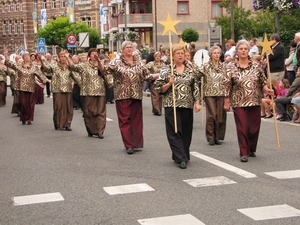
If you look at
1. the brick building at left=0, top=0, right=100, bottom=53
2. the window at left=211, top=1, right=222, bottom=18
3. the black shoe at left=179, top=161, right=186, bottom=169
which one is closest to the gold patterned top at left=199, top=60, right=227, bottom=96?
the black shoe at left=179, top=161, right=186, bottom=169

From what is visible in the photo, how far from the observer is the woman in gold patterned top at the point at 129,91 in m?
12.7

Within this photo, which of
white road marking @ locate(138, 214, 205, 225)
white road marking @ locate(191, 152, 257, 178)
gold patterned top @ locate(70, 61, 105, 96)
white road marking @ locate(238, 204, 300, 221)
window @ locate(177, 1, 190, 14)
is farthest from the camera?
window @ locate(177, 1, 190, 14)

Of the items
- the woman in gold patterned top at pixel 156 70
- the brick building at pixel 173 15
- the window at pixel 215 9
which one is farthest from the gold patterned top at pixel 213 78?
the window at pixel 215 9

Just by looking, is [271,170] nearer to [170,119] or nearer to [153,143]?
[170,119]

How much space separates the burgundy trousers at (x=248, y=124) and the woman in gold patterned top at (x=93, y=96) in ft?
13.3

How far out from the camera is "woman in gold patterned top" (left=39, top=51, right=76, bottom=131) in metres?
16.9

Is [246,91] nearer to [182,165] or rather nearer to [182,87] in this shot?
[182,87]

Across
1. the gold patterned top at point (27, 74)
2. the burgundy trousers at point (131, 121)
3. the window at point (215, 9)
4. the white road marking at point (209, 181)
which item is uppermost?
the window at point (215, 9)

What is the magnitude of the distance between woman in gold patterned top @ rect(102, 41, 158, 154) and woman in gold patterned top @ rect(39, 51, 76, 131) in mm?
4314

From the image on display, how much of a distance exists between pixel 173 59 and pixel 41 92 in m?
15.4

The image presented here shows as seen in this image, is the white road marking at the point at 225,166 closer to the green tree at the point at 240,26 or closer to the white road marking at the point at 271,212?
the white road marking at the point at 271,212

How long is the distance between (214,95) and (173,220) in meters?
6.59

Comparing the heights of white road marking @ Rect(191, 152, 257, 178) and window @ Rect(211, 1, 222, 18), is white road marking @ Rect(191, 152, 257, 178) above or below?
below

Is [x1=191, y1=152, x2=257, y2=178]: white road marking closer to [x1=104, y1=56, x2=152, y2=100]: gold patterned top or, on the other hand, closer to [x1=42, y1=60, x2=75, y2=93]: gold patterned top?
[x1=104, y1=56, x2=152, y2=100]: gold patterned top
